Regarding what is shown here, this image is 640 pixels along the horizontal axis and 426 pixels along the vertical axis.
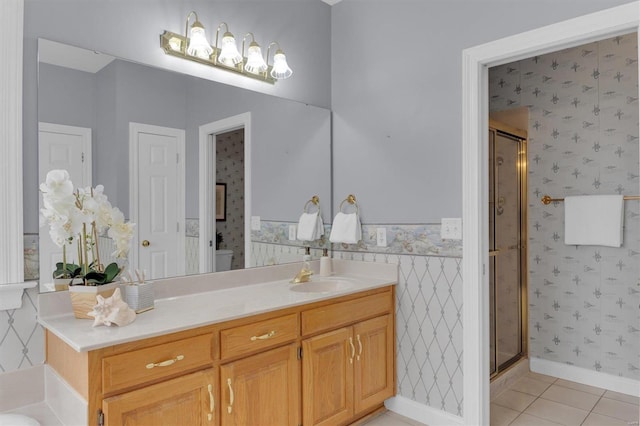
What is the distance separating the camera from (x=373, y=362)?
2.52 metres

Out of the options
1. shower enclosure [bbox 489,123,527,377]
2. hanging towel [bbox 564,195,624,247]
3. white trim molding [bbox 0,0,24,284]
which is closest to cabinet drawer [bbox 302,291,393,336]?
shower enclosure [bbox 489,123,527,377]

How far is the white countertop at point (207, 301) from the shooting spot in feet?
5.00

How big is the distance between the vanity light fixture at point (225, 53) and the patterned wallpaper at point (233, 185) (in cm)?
38

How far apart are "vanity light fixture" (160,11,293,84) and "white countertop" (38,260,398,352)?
1.19 metres

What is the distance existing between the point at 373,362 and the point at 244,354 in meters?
0.98

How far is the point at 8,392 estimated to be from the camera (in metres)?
1.64

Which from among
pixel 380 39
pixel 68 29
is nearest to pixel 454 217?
pixel 380 39

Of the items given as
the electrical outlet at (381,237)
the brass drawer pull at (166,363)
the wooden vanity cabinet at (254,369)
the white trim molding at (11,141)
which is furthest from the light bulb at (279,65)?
the brass drawer pull at (166,363)

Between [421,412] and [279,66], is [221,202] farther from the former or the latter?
[421,412]

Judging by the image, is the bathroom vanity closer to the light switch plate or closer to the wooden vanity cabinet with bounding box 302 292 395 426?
the wooden vanity cabinet with bounding box 302 292 395 426

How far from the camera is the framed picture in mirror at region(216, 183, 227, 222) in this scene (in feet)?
7.92

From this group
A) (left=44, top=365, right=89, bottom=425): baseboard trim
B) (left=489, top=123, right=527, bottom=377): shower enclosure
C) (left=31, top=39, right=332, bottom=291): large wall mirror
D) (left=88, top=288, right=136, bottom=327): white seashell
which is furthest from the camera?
(left=489, top=123, right=527, bottom=377): shower enclosure

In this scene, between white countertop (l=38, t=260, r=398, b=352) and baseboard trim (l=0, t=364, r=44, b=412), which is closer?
white countertop (l=38, t=260, r=398, b=352)

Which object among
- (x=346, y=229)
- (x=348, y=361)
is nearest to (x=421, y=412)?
(x=348, y=361)
